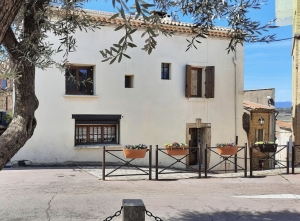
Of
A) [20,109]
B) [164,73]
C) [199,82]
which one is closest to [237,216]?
[20,109]

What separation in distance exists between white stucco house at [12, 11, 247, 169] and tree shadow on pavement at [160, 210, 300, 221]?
283 inches

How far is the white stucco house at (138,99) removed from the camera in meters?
12.4

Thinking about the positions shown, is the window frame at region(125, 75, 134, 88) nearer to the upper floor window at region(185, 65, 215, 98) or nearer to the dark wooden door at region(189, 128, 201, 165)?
the upper floor window at region(185, 65, 215, 98)

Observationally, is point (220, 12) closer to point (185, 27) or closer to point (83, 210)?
point (83, 210)

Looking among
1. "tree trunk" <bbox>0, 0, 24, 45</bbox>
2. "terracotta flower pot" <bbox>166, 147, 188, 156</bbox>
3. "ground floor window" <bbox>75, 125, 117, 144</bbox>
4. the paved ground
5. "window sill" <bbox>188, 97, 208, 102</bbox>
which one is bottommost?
the paved ground

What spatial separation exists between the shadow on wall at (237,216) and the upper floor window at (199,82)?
857 cm

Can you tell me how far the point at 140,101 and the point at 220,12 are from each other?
951cm

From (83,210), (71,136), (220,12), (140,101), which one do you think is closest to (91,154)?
(71,136)

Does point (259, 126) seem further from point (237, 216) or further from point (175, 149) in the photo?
point (237, 216)

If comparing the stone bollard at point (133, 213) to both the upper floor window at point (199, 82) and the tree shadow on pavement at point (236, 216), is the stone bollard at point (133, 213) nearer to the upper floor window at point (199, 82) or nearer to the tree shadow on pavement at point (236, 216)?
the tree shadow on pavement at point (236, 216)

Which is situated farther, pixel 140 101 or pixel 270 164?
pixel 270 164

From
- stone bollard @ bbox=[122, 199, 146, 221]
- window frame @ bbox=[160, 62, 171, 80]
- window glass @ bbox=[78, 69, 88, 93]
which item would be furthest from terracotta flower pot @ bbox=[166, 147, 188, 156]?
stone bollard @ bbox=[122, 199, 146, 221]

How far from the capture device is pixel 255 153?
18594 mm

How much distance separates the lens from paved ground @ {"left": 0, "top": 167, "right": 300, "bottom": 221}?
6.01 metres
